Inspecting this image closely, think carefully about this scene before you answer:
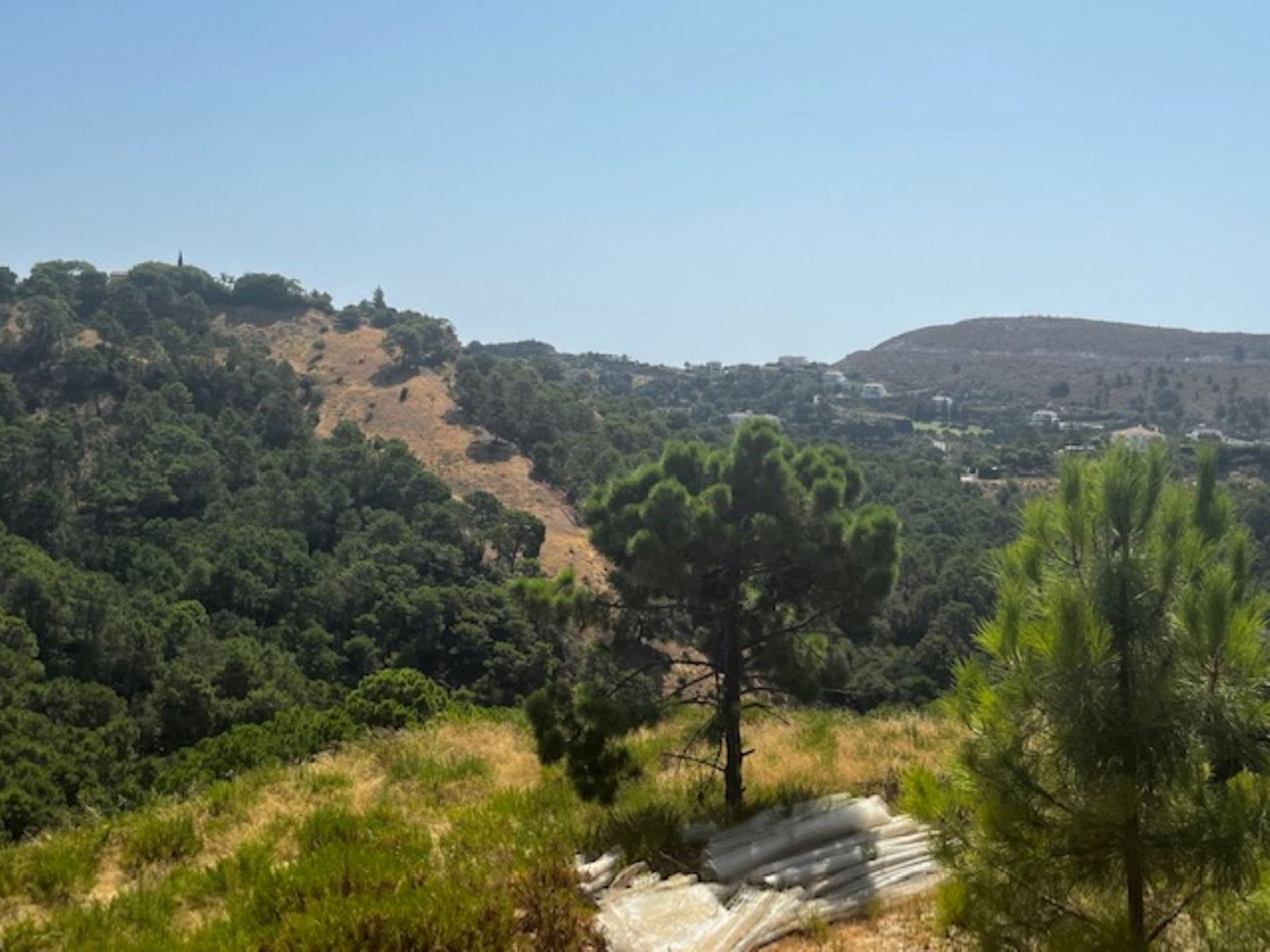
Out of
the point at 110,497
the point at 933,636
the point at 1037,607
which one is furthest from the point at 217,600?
the point at 1037,607

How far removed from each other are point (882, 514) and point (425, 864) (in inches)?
174

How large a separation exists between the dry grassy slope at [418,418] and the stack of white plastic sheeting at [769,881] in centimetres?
3300

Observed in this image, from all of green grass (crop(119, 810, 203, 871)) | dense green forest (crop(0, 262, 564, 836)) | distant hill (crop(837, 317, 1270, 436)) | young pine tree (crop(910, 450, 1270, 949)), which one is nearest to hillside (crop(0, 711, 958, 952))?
green grass (crop(119, 810, 203, 871))

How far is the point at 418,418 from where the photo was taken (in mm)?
57000

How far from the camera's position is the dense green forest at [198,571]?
2030 cm

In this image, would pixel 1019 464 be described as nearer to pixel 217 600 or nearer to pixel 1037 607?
pixel 217 600

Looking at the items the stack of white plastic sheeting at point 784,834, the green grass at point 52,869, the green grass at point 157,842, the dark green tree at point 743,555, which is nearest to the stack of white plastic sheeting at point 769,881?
the stack of white plastic sheeting at point 784,834

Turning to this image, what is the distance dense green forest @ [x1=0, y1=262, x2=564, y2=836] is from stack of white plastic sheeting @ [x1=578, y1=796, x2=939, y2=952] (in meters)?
3.05

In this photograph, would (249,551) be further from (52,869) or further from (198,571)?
(52,869)

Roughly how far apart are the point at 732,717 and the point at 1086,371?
116 m

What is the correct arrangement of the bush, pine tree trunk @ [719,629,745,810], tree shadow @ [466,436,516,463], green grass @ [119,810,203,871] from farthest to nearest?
1. tree shadow @ [466,436,516,463]
2. the bush
3. pine tree trunk @ [719,629,745,810]
4. green grass @ [119,810,203,871]

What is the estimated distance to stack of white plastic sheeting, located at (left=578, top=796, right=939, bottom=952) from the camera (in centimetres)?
558

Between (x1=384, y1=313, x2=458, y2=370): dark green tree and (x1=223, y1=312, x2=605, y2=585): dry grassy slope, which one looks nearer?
(x1=223, y1=312, x2=605, y2=585): dry grassy slope

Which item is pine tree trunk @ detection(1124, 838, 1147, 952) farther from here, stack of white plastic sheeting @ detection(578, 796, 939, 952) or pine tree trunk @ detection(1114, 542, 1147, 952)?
stack of white plastic sheeting @ detection(578, 796, 939, 952)
